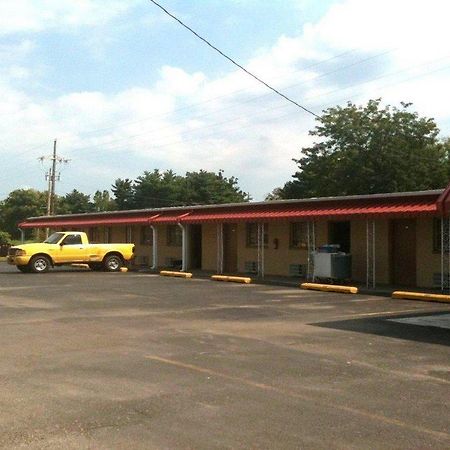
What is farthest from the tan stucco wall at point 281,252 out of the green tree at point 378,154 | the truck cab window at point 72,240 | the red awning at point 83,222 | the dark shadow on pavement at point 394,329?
the green tree at point 378,154

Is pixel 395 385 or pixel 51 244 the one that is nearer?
pixel 395 385

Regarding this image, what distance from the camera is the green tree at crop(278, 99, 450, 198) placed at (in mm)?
52406

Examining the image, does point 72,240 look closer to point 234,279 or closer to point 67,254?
point 67,254

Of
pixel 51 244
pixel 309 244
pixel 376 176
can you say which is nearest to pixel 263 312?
pixel 309 244

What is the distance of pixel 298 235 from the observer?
2528 centimetres

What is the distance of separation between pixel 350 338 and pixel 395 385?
11.0 feet

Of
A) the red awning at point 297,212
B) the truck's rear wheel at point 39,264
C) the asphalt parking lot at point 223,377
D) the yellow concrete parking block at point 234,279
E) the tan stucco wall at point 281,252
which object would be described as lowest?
the asphalt parking lot at point 223,377

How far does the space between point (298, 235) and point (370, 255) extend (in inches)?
153

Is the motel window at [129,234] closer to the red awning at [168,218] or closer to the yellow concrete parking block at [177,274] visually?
the red awning at [168,218]

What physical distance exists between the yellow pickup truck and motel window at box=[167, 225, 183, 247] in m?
2.62

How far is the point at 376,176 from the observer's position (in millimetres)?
53125

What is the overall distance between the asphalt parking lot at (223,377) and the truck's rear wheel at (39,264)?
13.9 meters

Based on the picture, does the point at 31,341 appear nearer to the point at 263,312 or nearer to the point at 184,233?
the point at 263,312

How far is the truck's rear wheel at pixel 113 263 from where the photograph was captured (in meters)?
30.0
